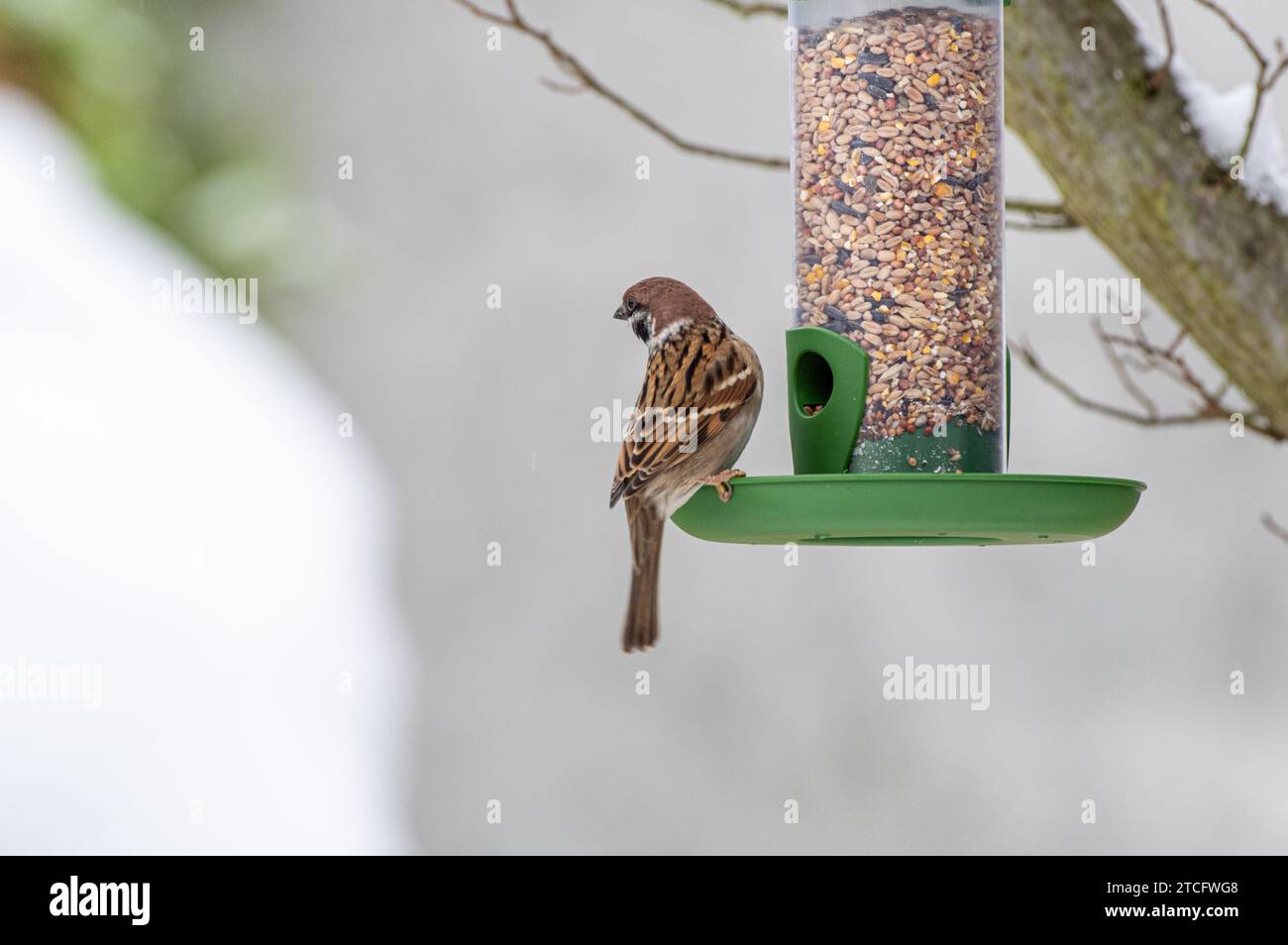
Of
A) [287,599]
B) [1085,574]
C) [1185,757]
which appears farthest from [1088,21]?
[287,599]

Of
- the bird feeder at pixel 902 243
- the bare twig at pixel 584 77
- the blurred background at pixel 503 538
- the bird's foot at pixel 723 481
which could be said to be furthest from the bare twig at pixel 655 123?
the blurred background at pixel 503 538

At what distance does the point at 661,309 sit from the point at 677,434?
1.87 feet

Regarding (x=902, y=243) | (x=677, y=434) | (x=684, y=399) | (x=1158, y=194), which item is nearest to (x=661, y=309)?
(x=684, y=399)

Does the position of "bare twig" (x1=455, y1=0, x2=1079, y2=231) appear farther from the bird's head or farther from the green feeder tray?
the green feeder tray

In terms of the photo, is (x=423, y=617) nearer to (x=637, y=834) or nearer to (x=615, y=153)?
(x=637, y=834)

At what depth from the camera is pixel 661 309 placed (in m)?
3.52

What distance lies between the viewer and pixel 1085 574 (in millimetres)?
6051

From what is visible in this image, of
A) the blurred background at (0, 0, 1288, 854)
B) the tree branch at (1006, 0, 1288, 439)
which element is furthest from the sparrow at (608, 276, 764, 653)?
the blurred background at (0, 0, 1288, 854)

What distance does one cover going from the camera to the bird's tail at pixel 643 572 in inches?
119

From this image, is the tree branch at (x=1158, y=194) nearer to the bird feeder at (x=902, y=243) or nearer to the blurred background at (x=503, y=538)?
the bird feeder at (x=902, y=243)

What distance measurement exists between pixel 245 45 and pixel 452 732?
3504 millimetres

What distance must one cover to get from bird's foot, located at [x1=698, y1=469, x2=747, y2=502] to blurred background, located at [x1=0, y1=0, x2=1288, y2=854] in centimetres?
282

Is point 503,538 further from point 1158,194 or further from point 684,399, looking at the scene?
point 1158,194

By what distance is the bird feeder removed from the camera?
3.00 m
